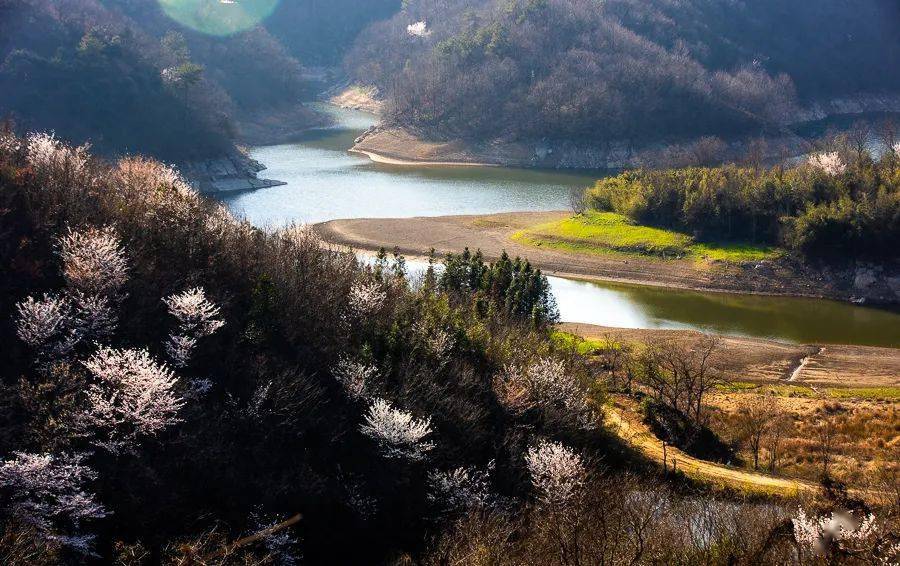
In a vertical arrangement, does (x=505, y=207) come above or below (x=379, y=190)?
below

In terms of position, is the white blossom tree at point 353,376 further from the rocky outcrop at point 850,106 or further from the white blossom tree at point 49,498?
the rocky outcrop at point 850,106

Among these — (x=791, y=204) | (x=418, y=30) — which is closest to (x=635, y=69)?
(x=791, y=204)

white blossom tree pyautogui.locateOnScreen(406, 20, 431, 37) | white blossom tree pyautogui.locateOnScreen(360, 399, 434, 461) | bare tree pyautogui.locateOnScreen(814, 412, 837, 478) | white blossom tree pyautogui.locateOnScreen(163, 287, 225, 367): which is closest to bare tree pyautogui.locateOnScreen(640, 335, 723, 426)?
bare tree pyautogui.locateOnScreen(814, 412, 837, 478)

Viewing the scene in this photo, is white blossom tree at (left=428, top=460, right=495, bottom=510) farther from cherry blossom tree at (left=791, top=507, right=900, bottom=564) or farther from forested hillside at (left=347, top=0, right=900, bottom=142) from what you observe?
forested hillside at (left=347, top=0, right=900, bottom=142)

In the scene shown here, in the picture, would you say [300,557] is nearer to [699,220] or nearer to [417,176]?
[699,220]

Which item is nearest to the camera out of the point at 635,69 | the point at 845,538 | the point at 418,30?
the point at 845,538

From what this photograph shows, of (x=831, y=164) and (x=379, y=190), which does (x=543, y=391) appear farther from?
(x=379, y=190)
